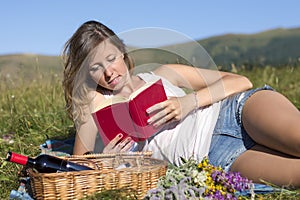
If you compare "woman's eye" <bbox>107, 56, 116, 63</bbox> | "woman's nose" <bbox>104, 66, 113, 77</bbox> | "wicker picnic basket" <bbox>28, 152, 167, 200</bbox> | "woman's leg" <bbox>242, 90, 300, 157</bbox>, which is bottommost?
"wicker picnic basket" <bbox>28, 152, 167, 200</bbox>

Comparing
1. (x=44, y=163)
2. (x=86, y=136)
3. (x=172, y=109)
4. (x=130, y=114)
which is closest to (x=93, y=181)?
(x=44, y=163)

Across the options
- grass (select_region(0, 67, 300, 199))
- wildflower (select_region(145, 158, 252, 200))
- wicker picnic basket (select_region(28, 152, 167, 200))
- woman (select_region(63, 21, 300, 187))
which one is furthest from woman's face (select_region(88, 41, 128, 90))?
grass (select_region(0, 67, 300, 199))

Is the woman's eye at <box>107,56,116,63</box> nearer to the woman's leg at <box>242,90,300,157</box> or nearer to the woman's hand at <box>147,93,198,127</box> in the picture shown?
the woman's hand at <box>147,93,198,127</box>

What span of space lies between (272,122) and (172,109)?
57 centimetres

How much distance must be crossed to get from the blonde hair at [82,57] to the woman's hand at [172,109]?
42 cm

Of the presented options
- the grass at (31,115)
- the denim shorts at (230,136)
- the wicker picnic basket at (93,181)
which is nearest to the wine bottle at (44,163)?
the wicker picnic basket at (93,181)

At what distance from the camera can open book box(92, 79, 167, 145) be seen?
2875 millimetres

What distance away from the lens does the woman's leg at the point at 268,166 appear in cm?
285

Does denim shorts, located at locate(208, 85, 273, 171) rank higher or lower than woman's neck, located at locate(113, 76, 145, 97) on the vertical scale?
lower

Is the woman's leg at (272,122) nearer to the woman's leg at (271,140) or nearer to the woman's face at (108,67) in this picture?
the woman's leg at (271,140)

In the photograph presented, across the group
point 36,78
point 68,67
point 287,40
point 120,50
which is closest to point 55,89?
point 36,78

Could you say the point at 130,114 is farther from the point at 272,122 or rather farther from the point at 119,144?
the point at 272,122

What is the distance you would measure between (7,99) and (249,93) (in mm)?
3108

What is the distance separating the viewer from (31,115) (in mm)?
4836
